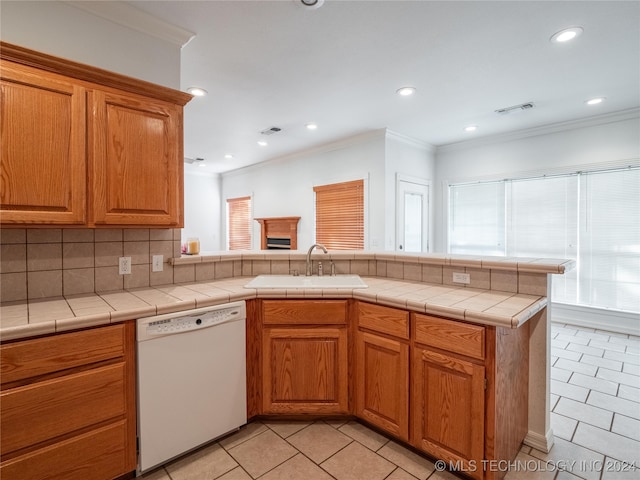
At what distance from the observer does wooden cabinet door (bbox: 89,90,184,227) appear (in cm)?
179

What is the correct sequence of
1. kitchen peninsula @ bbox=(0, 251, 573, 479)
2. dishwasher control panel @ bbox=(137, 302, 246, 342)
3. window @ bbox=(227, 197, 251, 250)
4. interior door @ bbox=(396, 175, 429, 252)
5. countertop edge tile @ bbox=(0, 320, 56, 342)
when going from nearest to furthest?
countertop edge tile @ bbox=(0, 320, 56, 342), kitchen peninsula @ bbox=(0, 251, 573, 479), dishwasher control panel @ bbox=(137, 302, 246, 342), interior door @ bbox=(396, 175, 429, 252), window @ bbox=(227, 197, 251, 250)

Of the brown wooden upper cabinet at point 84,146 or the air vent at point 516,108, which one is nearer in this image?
the brown wooden upper cabinet at point 84,146

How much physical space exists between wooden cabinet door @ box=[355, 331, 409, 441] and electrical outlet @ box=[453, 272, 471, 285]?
68 centimetres

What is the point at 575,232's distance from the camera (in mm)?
4254

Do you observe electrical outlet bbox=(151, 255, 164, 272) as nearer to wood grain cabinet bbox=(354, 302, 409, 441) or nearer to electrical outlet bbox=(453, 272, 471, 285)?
wood grain cabinet bbox=(354, 302, 409, 441)

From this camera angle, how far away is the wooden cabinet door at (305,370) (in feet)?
→ 6.72

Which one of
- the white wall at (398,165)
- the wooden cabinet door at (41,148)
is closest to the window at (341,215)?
the white wall at (398,165)

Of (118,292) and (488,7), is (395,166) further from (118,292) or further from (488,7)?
(118,292)

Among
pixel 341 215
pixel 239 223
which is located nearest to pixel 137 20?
pixel 341 215

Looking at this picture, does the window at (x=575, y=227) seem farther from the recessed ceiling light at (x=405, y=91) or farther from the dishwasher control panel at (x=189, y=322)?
the dishwasher control panel at (x=189, y=322)

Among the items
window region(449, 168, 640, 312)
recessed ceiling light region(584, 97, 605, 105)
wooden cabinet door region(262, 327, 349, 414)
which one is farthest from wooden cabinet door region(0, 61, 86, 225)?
window region(449, 168, 640, 312)

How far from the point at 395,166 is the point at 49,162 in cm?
399

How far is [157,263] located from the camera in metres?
2.25

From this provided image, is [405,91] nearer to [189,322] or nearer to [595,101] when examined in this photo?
[595,101]
